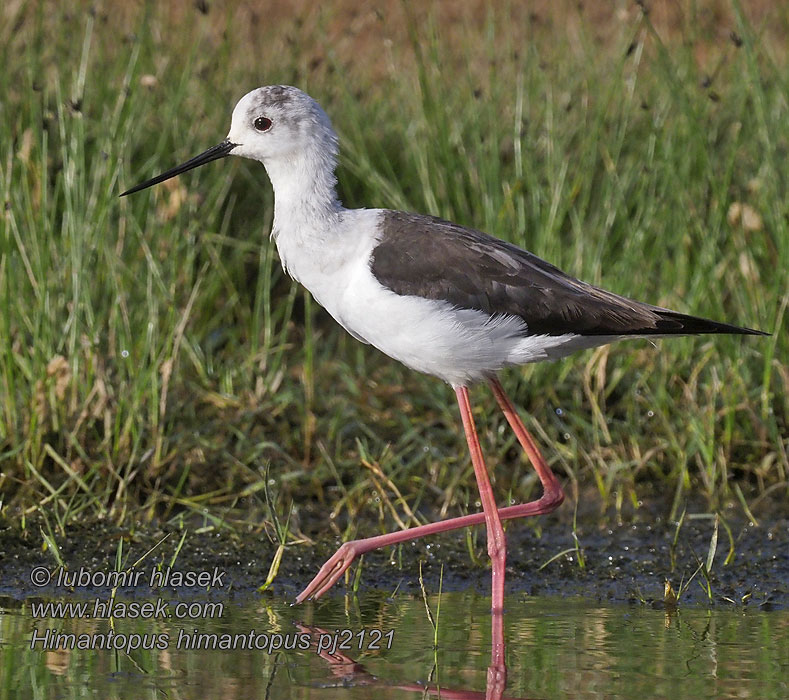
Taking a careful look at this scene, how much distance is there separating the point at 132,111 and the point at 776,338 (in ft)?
7.78

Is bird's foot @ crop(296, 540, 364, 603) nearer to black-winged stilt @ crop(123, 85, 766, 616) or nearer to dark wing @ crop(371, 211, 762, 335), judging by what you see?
black-winged stilt @ crop(123, 85, 766, 616)

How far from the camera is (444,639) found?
136 inches

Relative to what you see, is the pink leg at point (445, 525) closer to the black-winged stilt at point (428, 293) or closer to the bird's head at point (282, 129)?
the black-winged stilt at point (428, 293)

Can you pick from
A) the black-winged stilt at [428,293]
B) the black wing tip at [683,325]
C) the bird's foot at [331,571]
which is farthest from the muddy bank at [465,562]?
the black wing tip at [683,325]

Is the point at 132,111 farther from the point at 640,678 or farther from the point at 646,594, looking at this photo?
the point at 640,678

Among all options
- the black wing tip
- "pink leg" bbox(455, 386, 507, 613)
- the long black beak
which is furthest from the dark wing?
the long black beak

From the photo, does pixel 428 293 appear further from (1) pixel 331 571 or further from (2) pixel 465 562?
(2) pixel 465 562

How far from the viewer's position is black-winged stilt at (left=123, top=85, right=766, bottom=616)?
3.79 metres

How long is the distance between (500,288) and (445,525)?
0.73 meters

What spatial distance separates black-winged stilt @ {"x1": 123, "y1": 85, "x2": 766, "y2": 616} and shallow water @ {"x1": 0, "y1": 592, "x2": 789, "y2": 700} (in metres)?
0.20

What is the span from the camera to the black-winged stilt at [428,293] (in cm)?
379

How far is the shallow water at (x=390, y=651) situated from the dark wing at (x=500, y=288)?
789 mm

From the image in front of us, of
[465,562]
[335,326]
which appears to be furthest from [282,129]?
[335,326]

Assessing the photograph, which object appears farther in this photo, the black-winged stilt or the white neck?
the white neck
